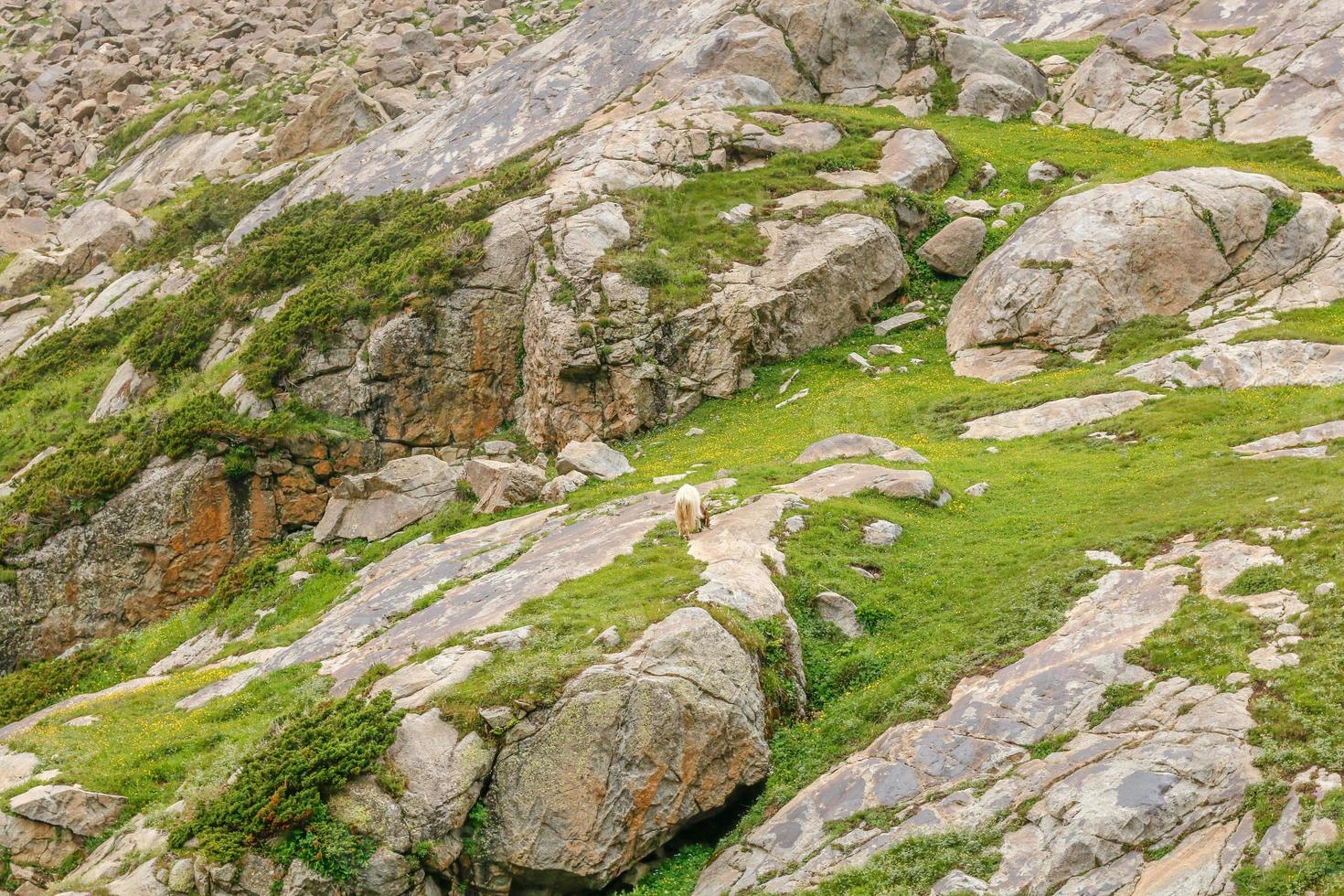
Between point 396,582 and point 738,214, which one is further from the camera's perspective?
point 738,214

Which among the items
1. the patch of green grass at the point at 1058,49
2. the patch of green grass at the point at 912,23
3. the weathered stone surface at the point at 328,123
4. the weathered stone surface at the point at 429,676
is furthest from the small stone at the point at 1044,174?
the weathered stone surface at the point at 328,123

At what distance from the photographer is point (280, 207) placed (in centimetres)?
5853

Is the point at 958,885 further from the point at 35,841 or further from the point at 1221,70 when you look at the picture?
the point at 1221,70

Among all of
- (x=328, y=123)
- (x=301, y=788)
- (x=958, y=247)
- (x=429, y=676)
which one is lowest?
(x=958, y=247)

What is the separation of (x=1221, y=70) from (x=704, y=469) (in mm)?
42579

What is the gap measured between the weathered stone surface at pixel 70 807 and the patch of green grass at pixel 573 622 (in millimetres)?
6580

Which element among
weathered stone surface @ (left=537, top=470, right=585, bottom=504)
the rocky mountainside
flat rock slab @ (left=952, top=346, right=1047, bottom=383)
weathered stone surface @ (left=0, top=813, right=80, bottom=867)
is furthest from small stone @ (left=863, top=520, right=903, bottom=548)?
weathered stone surface @ (left=0, top=813, right=80, bottom=867)

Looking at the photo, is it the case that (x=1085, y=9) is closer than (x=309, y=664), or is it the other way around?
(x=309, y=664)

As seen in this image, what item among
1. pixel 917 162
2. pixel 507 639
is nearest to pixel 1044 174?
pixel 917 162

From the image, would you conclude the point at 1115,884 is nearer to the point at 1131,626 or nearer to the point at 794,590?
the point at 1131,626

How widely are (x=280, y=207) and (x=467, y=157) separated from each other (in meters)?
12.8

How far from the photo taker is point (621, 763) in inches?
653

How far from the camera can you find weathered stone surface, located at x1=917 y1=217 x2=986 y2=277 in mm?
44125

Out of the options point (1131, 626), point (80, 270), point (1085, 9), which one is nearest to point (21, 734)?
point (1131, 626)
